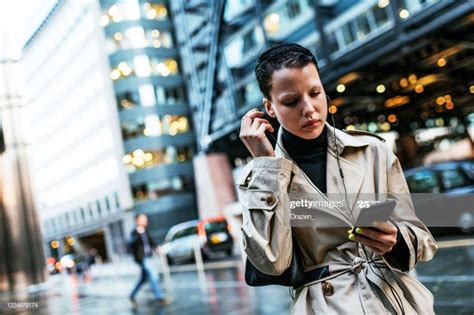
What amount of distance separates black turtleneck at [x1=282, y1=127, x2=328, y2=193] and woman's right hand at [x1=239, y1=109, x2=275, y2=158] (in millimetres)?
73

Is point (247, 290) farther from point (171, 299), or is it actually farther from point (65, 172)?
point (65, 172)

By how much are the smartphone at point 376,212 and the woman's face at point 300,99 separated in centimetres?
30

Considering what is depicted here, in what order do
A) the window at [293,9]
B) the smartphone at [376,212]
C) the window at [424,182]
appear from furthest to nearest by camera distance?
the window at [293,9]
the window at [424,182]
the smartphone at [376,212]

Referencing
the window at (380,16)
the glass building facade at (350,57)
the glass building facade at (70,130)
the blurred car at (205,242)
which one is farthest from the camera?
the window at (380,16)

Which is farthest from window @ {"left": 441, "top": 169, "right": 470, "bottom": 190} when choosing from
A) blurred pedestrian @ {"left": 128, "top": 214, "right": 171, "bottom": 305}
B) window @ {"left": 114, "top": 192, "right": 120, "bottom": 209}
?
window @ {"left": 114, "top": 192, "right": 120, "bottom": 209}

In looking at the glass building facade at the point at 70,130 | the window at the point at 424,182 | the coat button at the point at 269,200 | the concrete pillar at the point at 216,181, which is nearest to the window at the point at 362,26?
the concrete pillar at the point at 216,181

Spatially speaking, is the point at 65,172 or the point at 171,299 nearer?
the point at 65,172

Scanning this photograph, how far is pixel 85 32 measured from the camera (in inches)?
127

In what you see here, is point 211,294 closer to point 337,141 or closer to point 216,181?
point 216,181

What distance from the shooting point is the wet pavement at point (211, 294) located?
300cm

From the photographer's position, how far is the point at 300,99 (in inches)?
43.7

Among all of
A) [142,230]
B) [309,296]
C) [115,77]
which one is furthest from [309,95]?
[142,230]

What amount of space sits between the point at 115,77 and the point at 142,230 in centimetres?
314

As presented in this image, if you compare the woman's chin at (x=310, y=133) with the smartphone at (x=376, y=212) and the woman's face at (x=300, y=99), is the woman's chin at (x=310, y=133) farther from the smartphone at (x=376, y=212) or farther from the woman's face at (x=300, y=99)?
the smartphone at (x=376, y=212)
